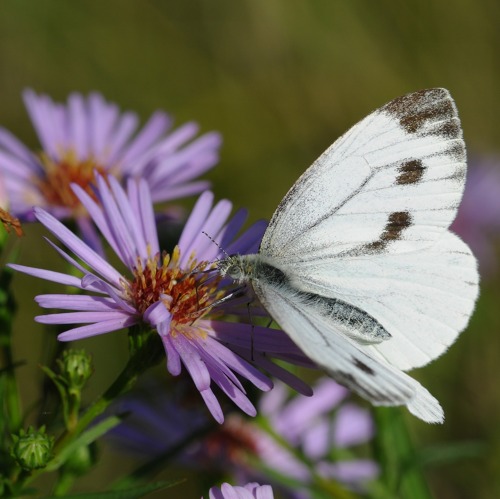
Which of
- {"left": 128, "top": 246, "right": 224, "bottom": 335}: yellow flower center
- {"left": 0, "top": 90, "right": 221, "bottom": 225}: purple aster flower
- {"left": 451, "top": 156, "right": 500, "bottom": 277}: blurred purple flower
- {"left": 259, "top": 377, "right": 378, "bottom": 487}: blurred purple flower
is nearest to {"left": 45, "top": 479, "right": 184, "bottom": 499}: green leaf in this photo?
{"left": 128, "top": 246, "right": 224, "bottom": 335}: yellow flower center


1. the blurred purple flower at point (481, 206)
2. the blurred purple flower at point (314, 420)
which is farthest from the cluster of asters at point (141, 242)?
the blurred purple flower at point (481, 206)

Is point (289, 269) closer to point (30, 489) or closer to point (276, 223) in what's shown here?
point (276, 223)

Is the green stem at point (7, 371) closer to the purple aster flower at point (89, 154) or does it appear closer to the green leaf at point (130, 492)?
the green leaf at point (130, 492)

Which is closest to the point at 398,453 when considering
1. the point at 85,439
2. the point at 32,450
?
the point at 85,439

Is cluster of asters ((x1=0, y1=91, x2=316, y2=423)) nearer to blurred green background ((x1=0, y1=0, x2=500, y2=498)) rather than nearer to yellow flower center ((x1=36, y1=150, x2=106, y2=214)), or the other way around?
yellow flower center ((x1=36, y1=150, x2=106, y2=214))

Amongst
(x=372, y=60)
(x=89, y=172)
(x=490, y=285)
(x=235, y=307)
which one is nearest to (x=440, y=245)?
(x=235, y=307)

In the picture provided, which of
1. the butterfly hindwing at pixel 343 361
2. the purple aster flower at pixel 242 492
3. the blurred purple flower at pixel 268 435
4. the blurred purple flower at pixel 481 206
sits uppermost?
the blurred purple flower at pixel 481 206
